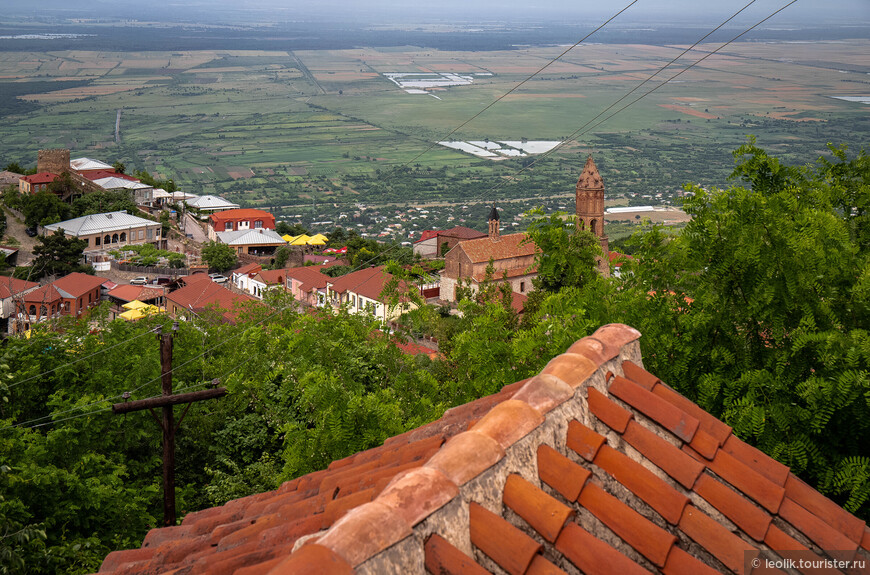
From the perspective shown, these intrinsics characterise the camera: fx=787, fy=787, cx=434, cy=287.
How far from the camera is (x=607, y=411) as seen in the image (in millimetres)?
3201

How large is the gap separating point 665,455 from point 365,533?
1.37 m

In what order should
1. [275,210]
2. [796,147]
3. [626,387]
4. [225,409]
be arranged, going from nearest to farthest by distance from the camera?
1. [626,387]
2. [225,409]
3. [275,210]
4. [796,147]

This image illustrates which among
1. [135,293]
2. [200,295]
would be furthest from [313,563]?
[135,293]

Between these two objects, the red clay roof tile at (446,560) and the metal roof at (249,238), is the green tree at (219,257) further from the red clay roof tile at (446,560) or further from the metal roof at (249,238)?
the red clay roof tile at (446,560)

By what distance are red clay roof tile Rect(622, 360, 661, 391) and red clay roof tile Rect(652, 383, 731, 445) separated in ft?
0.14

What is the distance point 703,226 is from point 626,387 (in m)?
4.29

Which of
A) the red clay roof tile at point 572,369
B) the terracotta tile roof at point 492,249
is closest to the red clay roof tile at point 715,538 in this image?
the red clay roof tile at point 572,369

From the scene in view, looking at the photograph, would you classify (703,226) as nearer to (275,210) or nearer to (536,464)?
(536,464)

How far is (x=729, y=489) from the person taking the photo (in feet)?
10.2

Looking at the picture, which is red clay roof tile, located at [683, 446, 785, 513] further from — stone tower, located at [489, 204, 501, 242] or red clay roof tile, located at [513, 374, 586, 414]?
stone tower, located at [489, 204, 501, 242]

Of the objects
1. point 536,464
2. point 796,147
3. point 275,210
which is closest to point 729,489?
point 536,464

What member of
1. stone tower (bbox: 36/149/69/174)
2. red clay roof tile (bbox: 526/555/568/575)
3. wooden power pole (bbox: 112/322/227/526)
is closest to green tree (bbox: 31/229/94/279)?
stone tower (bbox: 36/149/69/174)

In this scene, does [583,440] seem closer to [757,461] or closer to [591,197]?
[757,461]

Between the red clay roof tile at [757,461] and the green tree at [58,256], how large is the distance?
2064 inches
